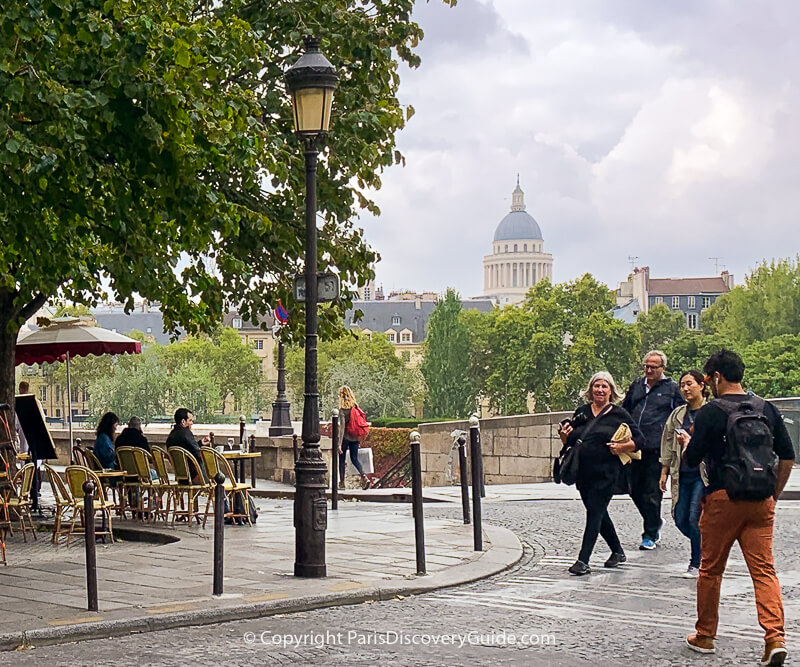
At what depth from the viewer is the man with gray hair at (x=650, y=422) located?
473 inches

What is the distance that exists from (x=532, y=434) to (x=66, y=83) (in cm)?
1952

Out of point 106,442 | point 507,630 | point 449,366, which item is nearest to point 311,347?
point 507,630

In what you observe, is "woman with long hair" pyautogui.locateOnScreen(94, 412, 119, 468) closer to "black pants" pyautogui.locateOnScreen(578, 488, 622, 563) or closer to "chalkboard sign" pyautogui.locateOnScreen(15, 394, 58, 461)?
"chalkboard sign" pyautogui.locateOnScreen(15, 394, 58, 461)

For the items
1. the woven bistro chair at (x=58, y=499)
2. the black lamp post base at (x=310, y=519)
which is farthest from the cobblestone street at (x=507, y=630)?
the woven bistro chair at (x=58, y=499)

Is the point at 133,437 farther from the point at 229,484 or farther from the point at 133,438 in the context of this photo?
the point at 229,484

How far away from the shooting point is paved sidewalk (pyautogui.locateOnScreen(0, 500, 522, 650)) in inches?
334

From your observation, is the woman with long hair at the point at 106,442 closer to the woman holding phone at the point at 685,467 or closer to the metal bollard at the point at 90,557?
the metal bollard at the point at 90,557

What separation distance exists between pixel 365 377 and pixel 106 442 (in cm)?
9044

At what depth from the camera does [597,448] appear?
34.8 feet

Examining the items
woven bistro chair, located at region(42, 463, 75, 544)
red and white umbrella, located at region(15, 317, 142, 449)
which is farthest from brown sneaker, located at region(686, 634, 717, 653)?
red and white umbrella, located at region(15, 317, 142, 449)

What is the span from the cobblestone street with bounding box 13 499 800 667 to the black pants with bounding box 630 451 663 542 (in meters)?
0.93

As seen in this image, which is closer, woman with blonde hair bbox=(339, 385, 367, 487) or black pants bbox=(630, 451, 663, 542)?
black pants bbox=(630, 451, 663, 542)

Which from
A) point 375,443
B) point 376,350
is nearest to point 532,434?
point 375,443

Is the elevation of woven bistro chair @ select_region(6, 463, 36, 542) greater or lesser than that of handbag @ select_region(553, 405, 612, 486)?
lesser
